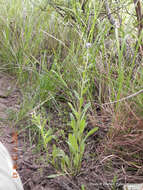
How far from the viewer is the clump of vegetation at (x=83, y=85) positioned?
1.25 m

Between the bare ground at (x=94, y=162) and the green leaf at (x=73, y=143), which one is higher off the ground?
the green leaf at (x=73, y=143)

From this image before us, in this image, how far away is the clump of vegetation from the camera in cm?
125

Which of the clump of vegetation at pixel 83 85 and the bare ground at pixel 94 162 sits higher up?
the clump of vegetation at pixel 83 85

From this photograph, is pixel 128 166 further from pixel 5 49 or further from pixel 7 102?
pixel 5 49

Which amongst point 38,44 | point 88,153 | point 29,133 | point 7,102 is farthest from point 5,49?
point 88,153

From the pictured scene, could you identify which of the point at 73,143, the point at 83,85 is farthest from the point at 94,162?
the point at 83,85

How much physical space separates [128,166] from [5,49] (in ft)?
5.03

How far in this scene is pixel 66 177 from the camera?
3.89 feet

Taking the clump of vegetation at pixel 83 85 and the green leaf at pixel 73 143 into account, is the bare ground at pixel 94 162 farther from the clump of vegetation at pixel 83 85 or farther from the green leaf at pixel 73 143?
the green leaf at pixel 73 143

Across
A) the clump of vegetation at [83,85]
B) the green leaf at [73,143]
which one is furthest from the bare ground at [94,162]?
the green leaf at [73,143]

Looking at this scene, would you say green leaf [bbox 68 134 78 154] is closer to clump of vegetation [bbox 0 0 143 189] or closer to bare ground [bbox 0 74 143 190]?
clump of vegetation [bbox 0 0 143 189]

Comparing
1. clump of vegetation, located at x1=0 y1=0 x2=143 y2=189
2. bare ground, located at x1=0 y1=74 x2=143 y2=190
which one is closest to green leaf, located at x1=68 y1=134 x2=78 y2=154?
clump of vegetation, located at x1=0 y1=0 x2=143 y2=189

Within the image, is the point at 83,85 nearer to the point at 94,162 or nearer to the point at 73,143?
the point at 73,143

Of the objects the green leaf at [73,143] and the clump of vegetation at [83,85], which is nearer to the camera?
the green leaf at [73,143]
